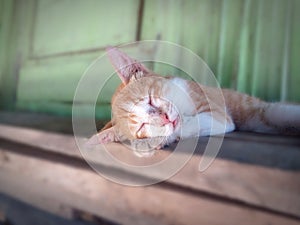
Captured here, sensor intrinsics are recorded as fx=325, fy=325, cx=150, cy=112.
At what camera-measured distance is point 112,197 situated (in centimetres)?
80

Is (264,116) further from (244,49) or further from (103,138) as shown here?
(103,138)

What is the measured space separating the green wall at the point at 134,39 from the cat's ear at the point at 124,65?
8.9 inches

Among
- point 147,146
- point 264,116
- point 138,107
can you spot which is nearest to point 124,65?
point 138,107

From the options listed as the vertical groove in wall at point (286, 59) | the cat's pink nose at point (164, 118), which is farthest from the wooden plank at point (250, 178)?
the vertical groove in wall at point (286, 59)

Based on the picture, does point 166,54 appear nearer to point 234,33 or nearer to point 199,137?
point 234,33

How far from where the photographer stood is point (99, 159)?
0.80 m

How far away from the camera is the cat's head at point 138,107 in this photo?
0.82m

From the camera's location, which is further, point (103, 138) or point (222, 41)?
point (222, 41)

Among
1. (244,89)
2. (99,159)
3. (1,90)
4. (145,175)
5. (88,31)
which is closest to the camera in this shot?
(145,175)

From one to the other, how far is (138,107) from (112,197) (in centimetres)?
24

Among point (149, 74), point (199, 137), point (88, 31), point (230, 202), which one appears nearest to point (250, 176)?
point (230, 202)

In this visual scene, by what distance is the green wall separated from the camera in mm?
1027

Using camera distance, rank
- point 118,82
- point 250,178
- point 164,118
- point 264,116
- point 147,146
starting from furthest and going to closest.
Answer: point 118,82, point 264,116, point 164,118, point 147,146, point 250,178

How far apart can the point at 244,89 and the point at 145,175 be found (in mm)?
556
